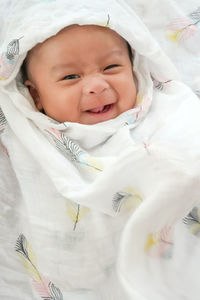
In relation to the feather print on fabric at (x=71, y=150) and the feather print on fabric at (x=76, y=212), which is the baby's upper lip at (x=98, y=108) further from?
the feather print on fabric at (x=76, y=212)

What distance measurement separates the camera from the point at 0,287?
102 centimetres

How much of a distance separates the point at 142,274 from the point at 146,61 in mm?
597

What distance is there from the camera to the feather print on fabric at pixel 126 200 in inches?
34.5

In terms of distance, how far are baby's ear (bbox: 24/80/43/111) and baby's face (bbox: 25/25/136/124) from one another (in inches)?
1.3

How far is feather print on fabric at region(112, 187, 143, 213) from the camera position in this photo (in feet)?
2.87

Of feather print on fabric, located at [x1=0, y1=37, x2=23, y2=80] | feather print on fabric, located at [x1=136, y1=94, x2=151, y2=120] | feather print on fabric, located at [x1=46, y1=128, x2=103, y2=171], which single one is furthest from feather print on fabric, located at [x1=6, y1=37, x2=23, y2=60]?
feather print on fabric, located at [x1=136, y1=94, x2=151, y2=120]

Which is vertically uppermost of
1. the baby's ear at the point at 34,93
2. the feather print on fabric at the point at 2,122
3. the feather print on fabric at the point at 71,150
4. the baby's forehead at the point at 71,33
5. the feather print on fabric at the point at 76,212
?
the baby's forehead at the point at 71,33

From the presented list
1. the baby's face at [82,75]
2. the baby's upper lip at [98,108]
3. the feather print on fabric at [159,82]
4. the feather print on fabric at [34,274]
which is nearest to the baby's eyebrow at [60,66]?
the baby's face at [82,75]

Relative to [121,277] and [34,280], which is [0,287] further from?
[121,277]

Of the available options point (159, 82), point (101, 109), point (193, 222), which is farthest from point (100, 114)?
point (193, 222)

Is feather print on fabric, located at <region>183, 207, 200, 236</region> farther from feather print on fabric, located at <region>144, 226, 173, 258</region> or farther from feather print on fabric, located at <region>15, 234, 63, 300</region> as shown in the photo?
feather print on fabric, located at <region>15, 234, 63, 300</region>

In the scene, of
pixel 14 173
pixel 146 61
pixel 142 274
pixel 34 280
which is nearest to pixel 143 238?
pixel 142 274

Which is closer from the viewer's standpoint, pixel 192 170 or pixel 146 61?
pixel 192 170

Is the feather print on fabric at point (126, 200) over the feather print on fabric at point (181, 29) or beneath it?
beneath
